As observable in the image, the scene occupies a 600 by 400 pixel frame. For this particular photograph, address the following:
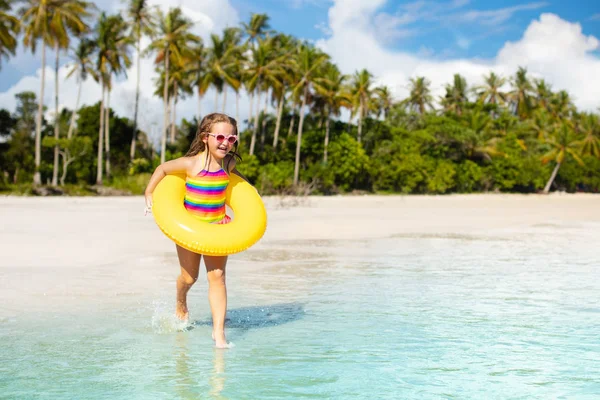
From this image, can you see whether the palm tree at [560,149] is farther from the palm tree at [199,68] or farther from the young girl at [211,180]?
the young girl at [211,180]

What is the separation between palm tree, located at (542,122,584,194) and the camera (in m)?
54.6

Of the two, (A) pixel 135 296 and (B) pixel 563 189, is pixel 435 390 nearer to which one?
(A) pixel 135 296

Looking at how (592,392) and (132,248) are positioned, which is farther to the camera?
(132,248)

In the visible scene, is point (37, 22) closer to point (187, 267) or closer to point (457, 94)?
point (187, 267)

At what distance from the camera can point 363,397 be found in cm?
348

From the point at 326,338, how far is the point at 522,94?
68.5 meters

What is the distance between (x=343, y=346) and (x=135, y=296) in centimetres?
265

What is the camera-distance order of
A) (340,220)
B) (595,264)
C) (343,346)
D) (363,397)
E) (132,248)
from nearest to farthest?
(363,397), (343,346), (595,264), (132,248), (340,220)

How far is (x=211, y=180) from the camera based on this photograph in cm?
450

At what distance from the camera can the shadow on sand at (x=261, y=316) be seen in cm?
532

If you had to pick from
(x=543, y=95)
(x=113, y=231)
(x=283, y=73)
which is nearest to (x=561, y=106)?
(x=543, y=95)

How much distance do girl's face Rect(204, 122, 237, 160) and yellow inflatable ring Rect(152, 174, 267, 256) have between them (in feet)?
0.99

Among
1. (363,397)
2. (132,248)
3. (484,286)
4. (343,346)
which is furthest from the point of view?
(132,248)

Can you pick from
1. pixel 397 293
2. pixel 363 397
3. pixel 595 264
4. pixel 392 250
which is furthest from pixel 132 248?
pixel 363 397
